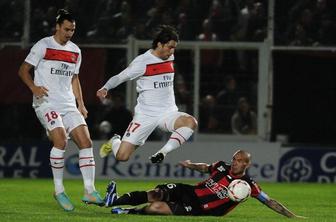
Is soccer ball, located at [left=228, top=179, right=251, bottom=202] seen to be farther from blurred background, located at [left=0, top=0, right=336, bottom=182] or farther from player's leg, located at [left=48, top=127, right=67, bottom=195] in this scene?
blurred background, located at [left=0, top=0, right=336, bottom=182]

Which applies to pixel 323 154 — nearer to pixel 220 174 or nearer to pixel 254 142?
pixel 254 142

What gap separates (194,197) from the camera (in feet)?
36.3

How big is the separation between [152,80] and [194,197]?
1854 mm

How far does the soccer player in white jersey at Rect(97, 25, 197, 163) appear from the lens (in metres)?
12.0

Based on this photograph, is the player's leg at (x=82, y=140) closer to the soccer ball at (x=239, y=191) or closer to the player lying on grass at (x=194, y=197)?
the player lying on grass at (x=194, y=197)

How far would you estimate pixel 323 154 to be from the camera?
19828mm

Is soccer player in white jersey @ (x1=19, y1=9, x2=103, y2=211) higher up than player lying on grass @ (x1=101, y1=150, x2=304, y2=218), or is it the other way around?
soccer player in white jersey @ (x1=19, y1=9, x2=103, y2=211)

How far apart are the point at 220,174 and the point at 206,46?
34.1 ft

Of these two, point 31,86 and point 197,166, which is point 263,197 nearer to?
point 197,166

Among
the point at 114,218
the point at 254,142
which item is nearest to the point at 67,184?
the point at 254,142

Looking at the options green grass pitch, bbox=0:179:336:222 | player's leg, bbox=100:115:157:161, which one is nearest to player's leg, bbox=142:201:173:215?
green grass pitch, bbox=0:179:336:222

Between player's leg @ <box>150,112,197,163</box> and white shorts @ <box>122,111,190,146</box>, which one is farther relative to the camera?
white shorts @ <box>122,111,190,146</box>

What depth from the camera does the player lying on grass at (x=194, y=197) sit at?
11.0m

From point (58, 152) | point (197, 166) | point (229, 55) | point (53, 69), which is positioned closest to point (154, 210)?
point (197, 166)
